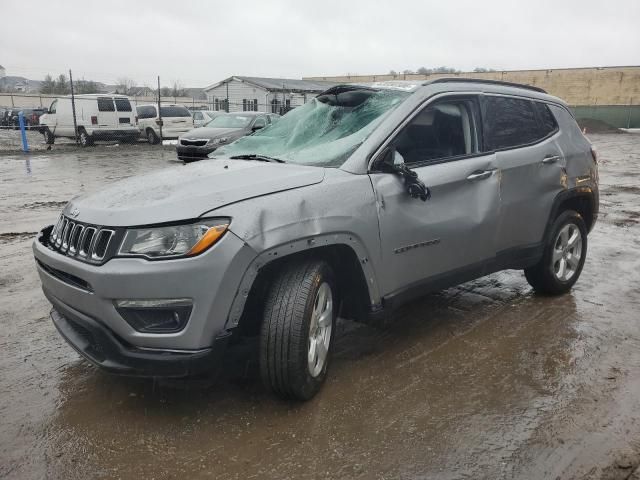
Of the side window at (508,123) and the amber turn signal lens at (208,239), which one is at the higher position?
the side window at (508,123)

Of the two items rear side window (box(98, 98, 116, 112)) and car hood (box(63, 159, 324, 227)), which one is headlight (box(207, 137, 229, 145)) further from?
car hood (box(63, 159, 324, 227))

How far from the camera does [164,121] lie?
22.8 m

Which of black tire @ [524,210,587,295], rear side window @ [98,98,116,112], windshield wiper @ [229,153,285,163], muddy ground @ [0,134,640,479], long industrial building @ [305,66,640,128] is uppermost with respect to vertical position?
long industrial building @ [305,66,640,128]

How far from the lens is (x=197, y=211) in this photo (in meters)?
2.60

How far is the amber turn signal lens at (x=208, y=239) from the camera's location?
254 cm

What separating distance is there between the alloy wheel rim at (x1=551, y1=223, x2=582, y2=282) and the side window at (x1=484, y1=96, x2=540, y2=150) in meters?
0.93

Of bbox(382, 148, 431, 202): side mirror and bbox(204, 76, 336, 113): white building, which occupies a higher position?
bbox(204, 76, 336, 113): white building

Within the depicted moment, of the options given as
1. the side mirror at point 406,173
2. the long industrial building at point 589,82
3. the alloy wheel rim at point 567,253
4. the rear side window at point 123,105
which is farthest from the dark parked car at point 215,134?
the long industrial building at point 589,82

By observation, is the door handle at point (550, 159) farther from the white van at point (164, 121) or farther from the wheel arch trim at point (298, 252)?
the white van at point (164, 121)

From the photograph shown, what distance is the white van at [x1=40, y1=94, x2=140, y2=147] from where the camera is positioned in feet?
66.6

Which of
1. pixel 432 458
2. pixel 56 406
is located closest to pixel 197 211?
pixel 56 406

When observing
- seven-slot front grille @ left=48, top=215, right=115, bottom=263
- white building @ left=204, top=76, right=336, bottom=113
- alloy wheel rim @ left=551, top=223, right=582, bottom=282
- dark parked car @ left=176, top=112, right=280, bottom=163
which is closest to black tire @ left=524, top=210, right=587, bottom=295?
alloy wheel rim @ left=551, top=223, right=582, bottom=282

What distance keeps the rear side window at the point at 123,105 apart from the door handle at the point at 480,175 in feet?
64.6

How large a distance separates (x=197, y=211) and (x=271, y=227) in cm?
37
